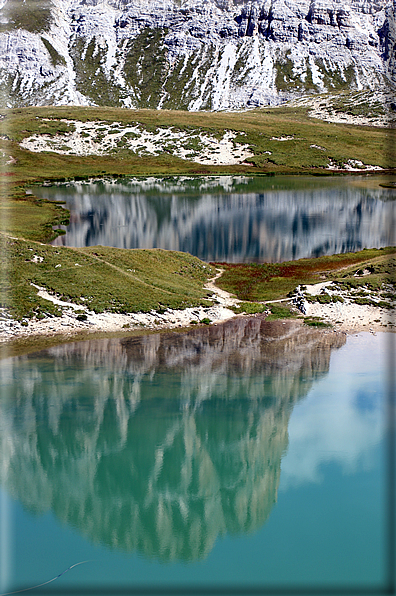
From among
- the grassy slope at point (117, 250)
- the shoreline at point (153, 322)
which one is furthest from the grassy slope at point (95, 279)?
the shoreline at point (153, 322)

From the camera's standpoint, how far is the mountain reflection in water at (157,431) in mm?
23469

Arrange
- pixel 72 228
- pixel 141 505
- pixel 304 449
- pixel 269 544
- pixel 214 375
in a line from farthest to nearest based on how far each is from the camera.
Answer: pixel 72 228 < pixel 214 375 < pixel 304 449 < pixel 141 505 < pixel 269 544

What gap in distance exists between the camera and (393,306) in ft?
151

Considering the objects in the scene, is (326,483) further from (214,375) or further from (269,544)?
(214,375)

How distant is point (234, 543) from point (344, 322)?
25.5m

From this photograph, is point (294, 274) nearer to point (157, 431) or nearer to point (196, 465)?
point (157, 431)

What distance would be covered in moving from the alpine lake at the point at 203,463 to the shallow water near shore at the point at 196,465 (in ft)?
Result: 0.27

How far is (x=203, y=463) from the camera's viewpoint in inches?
1058

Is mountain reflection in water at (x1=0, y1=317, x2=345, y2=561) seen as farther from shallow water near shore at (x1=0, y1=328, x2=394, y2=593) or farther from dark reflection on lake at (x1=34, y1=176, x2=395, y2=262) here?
dark reflection on lake at (x1=34, y1=176, x2=395, y2=262)

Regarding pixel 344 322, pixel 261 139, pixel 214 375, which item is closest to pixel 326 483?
pixel 214 375

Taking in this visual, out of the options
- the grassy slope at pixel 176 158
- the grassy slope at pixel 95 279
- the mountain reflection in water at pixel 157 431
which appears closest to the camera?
the mountain reflection in water at pixel 157 431

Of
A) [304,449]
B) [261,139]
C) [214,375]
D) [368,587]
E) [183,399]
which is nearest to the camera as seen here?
[368,587]

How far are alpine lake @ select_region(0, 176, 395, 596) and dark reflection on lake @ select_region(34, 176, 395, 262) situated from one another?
31.8 meters

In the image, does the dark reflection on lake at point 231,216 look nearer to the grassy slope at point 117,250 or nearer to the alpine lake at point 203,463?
the grassy slope at point 117,250
